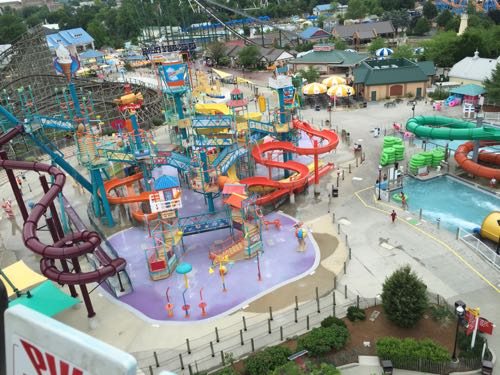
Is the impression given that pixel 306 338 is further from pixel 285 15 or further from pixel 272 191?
pixel 285 15

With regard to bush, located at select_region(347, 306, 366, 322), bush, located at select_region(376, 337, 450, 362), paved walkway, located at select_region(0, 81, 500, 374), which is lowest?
paved walkway, located at select_region(0, 81, 500, 374)

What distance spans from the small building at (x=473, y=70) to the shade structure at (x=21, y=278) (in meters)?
52.9

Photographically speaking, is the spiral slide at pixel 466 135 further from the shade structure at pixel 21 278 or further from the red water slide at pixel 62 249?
the shade structure at pixel 21 278

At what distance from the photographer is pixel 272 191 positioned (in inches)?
1358

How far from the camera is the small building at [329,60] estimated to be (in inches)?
2859

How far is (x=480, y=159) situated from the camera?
3675 cm

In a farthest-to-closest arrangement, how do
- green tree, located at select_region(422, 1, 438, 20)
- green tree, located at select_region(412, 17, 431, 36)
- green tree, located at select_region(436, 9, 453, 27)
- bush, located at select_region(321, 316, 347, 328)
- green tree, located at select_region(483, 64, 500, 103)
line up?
1. green tree, located at select_region(422, 1, 438, 20)
2. green tree, located at select_region(436, 9, 453, 27)
3. green tree, located at select_region(412, 17, 431, 36)
4. green tree, located at select_region(483, 64, 500, 103)
5. bush, located at select_region(321, 316, 347, 328)

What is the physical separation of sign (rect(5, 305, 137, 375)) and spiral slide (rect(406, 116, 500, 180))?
34986 millimetres

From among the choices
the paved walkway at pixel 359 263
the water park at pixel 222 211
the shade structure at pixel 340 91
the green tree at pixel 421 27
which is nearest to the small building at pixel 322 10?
the green tree at pixel 421 27

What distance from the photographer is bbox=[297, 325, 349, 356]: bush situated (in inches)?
737

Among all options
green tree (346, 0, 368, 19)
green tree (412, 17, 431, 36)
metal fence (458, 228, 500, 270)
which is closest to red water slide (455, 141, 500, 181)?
metal fence (458, 228, 500, 270)

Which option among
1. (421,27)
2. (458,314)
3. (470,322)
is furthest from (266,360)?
(421,27)

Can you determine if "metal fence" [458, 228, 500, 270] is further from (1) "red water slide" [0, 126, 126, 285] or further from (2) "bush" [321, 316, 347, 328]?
(1) "red water slide" [0, 126, 126, 285]

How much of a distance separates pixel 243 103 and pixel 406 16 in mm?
94328
